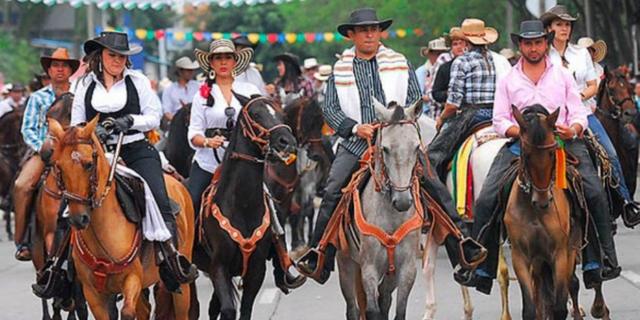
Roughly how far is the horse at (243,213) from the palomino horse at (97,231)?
101 centimetres

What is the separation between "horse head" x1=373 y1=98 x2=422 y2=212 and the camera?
36.0ft

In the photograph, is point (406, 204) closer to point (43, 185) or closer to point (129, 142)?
point (129, 142)

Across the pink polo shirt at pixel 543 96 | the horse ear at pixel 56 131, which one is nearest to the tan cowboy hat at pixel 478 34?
the pink polo shirt at pixel 543 96

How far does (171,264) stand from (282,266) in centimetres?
180

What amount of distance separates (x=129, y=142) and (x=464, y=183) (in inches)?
161

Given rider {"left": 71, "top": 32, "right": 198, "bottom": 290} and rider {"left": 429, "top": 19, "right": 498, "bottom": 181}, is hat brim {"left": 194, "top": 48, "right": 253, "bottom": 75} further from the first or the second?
rider {"left": 429, "top": 19, "right": 498, "bottom": 181}

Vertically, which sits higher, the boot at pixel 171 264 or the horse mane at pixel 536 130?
the horse mane at pixel 536 130

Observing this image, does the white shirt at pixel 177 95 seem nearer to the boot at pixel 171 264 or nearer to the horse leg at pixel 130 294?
the boot at pixel 171 264

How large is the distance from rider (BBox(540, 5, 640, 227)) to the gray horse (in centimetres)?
316

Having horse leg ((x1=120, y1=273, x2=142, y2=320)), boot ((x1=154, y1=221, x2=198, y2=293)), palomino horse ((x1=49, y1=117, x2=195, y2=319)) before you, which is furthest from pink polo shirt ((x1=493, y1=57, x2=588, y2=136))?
horse leg ((x1=120, y1=273, x2=142, y2=320))

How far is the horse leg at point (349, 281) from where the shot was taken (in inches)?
474

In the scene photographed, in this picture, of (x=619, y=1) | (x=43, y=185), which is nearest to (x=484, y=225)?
(x=43, y=185)

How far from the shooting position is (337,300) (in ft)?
52.4

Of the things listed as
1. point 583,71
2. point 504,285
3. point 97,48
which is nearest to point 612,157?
point 583,71
